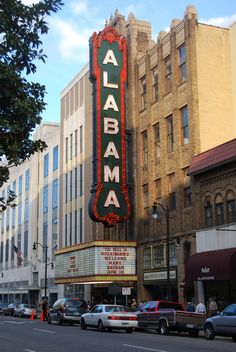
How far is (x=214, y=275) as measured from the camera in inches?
1156

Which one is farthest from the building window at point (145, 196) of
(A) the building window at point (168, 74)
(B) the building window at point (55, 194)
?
(B) the building window at point (55, 194)

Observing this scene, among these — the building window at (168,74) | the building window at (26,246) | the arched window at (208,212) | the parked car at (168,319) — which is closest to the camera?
the parked car at (168,319)

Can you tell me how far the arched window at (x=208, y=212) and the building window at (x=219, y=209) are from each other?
1.96 ft

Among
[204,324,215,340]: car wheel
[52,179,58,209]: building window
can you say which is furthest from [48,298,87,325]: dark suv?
[52,179,58,209]: building window

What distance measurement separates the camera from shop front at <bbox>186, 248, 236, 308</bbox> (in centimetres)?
2867

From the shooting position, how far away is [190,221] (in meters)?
34.6

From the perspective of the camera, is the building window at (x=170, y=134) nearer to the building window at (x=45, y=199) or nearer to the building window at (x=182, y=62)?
the building window at (x=182, y=62)

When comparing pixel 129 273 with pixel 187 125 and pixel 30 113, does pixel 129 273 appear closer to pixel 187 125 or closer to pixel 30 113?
pixel 187 125

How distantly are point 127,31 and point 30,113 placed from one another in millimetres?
37323

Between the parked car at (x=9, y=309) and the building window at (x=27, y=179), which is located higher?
the building window at (x=27, y=179)

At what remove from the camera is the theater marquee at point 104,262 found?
38875 mm

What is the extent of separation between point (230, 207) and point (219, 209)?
1.13m

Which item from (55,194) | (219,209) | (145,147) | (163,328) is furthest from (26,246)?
(163,328)

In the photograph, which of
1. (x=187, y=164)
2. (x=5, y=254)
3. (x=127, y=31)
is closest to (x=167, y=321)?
(x=187, y=164)
